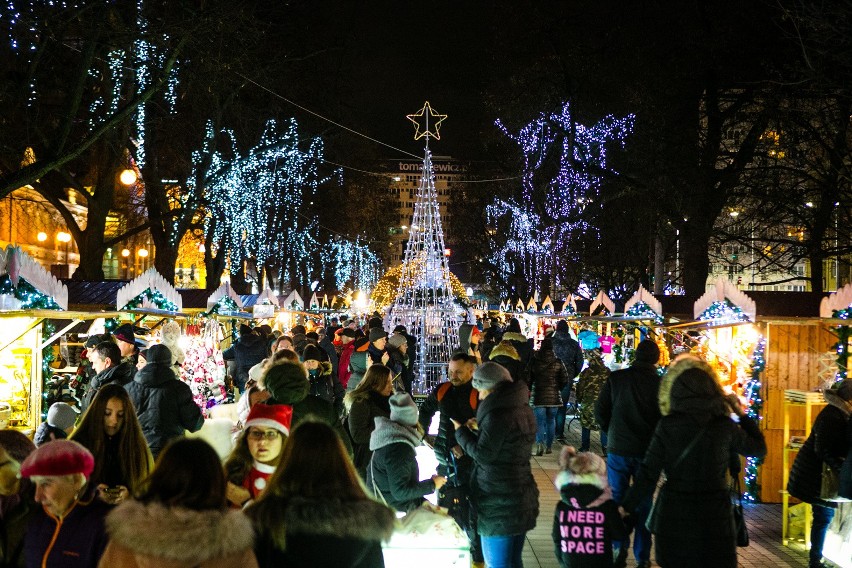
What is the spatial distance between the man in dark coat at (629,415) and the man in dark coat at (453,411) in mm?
1335

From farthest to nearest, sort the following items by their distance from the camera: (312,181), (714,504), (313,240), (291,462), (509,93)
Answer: (313,240), (312,181), (509,93), (714,504), (291,462)

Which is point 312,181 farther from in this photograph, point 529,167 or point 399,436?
point 399,436

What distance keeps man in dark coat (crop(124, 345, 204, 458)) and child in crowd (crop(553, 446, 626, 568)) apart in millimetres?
3438

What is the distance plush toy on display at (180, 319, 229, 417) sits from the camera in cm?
1268

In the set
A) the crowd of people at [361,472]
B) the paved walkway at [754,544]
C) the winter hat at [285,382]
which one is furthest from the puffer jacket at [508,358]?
the winter hat at [285,382]

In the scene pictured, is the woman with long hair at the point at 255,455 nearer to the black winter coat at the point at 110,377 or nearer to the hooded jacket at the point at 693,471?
the hooded jacket at the point at 693,471

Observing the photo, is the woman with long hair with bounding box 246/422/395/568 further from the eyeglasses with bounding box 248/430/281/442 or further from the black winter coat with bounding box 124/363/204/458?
the black winter coat with bounding box 124/363/204/458

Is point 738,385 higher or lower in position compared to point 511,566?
higher

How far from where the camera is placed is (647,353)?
7922mm

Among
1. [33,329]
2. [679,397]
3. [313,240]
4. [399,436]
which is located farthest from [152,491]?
[313,240]

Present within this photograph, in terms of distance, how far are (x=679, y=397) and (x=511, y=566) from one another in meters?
1.68

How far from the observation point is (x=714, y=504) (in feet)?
17.1

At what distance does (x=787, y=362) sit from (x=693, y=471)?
5440 mm

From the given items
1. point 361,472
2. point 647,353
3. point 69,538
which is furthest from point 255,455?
point 647,353
